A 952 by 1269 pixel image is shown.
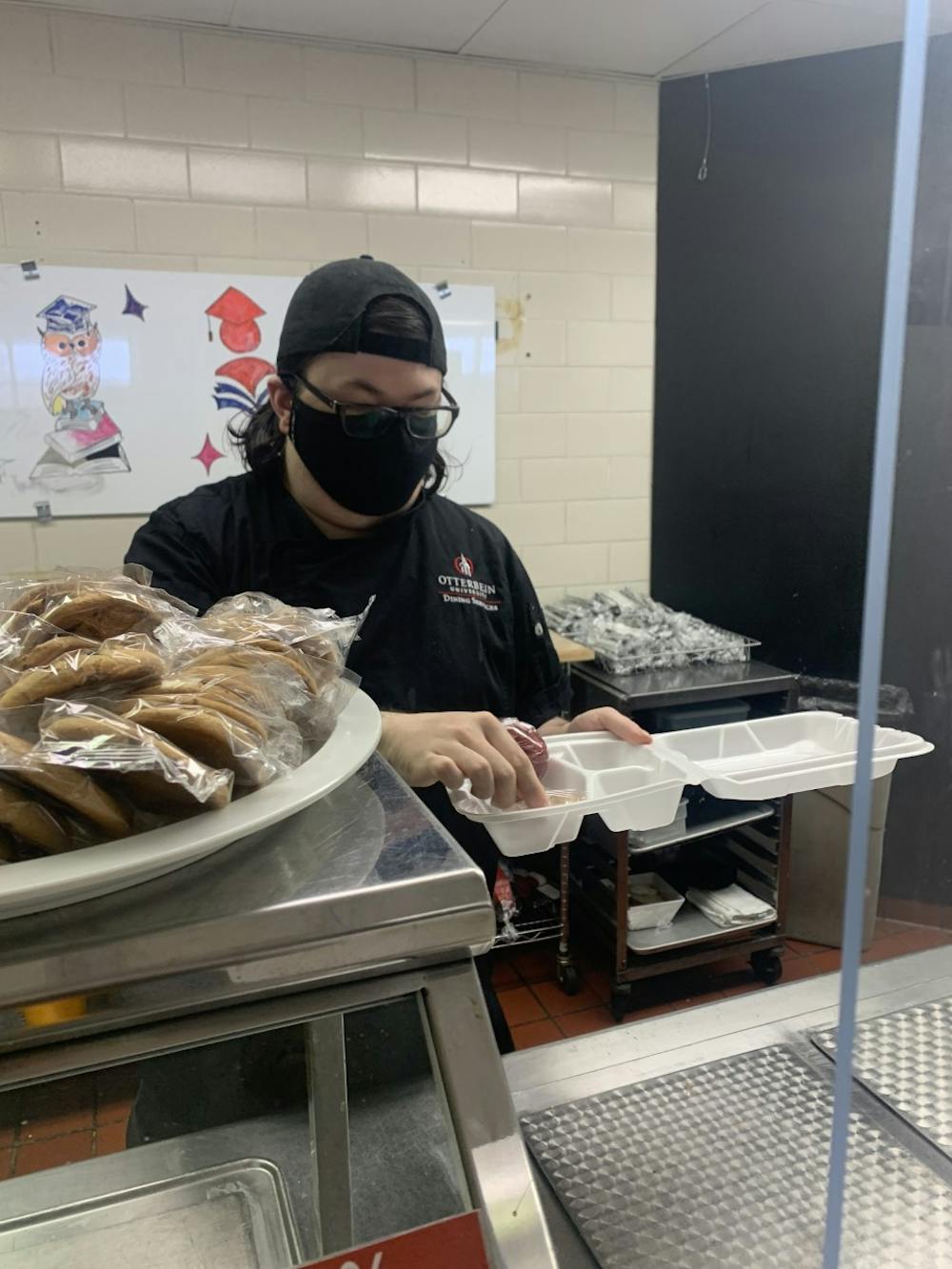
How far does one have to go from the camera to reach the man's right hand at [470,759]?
0.81 metres

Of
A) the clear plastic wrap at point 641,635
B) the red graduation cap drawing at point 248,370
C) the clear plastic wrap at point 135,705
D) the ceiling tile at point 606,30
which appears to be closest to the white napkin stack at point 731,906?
the clear plastic wrap at point 641,635

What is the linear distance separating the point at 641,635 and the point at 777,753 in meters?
1.80

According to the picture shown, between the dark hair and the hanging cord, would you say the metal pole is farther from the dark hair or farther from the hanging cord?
the hanging cord

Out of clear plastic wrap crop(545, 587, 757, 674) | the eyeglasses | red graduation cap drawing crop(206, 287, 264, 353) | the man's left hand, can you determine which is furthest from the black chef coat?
red graduation cap drawing crop(206, 287, 264, 353)

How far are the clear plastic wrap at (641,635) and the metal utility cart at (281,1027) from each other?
1.93m

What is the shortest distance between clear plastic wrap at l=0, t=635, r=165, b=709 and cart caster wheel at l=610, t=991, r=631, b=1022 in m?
2.30

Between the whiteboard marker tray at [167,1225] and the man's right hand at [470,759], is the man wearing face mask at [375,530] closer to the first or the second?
the man's right hand at [470,759]

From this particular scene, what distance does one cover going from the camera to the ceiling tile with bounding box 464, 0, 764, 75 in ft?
8.27

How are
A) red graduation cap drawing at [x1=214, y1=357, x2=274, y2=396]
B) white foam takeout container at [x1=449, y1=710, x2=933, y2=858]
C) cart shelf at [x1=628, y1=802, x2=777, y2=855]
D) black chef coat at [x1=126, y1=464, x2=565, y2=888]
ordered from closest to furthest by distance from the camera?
white foam takeout container at [x1=449, y1=710, x2=933, y2=858]
black chef coat at [x1=126, y1=464, x2=565, y2=888]
cart shelf at [x1=628, y1=802, x2=777, y2=855]
red graduation cap drawing at [x1=214, y1=357, x2=274, y2=396]

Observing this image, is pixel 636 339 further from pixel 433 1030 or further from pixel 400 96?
pixel 433 1030

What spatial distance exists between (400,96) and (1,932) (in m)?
2.96

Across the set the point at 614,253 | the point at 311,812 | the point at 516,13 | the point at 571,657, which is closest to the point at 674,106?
the point at 614,253

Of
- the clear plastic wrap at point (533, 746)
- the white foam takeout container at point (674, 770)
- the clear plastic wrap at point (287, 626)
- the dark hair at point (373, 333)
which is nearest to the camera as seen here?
the clear plastic wrap at point (287, 626)

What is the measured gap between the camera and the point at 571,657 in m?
2.65
